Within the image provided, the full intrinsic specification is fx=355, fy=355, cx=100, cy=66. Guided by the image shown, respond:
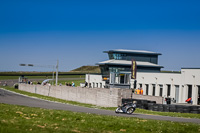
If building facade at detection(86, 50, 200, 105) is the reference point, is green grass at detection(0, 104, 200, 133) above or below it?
below

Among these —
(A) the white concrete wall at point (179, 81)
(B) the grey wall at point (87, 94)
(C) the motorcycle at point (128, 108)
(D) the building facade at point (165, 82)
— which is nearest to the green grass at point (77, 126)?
(C) the motorcycle at point (128, 108)

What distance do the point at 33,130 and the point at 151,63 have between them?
86184 millimetres

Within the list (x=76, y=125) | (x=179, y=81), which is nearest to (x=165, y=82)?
(x=179, y=81)

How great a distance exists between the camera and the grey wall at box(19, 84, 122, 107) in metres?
40.8

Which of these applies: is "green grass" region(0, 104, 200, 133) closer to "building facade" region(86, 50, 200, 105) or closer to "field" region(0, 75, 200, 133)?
"field" region(0, 75, 200, 133)

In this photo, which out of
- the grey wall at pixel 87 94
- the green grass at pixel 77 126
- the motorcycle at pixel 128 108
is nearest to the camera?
the green grass at pixel 77 126

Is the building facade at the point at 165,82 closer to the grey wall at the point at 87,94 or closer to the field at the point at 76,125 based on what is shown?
the grey wall at the point at 87,94

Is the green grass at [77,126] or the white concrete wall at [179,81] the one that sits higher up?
the white concrete wall at [179,81]

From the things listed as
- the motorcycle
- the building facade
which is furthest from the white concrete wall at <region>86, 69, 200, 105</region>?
the motorcycle

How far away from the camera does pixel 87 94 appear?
164 feet

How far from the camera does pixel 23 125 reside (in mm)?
14719

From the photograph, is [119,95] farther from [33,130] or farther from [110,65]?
[110,65]

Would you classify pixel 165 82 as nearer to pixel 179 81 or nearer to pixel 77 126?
pixel 179 81

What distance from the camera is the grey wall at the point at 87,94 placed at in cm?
4075
